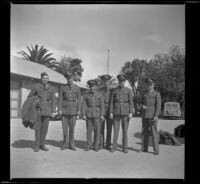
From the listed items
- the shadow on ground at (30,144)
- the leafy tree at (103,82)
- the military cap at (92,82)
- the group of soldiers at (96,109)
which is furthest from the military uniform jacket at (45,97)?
the leafy tree at (103,82)

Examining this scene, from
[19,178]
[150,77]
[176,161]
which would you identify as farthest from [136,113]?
[19,178]

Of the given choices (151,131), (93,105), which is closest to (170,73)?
(151,131)

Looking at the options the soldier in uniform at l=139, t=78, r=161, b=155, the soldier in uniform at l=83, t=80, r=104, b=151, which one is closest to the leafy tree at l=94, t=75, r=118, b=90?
the soldier in uniform at l=83, t=80, r=104, b=151

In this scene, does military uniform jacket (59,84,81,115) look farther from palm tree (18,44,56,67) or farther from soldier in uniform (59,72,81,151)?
palm tree (18,44,56,67)

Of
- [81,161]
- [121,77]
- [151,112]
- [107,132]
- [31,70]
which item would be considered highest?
[31,70]

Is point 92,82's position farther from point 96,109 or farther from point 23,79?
point 23,79

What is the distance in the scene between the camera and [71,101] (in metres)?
7.14

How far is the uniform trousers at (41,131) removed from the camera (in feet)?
22.9

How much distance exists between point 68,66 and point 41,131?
154 cm

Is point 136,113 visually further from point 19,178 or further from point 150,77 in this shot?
point 19,178

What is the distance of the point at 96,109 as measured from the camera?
716cm

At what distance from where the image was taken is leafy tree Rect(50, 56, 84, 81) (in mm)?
6824

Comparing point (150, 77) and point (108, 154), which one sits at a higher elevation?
point (150, 77)

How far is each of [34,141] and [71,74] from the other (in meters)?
1.66
